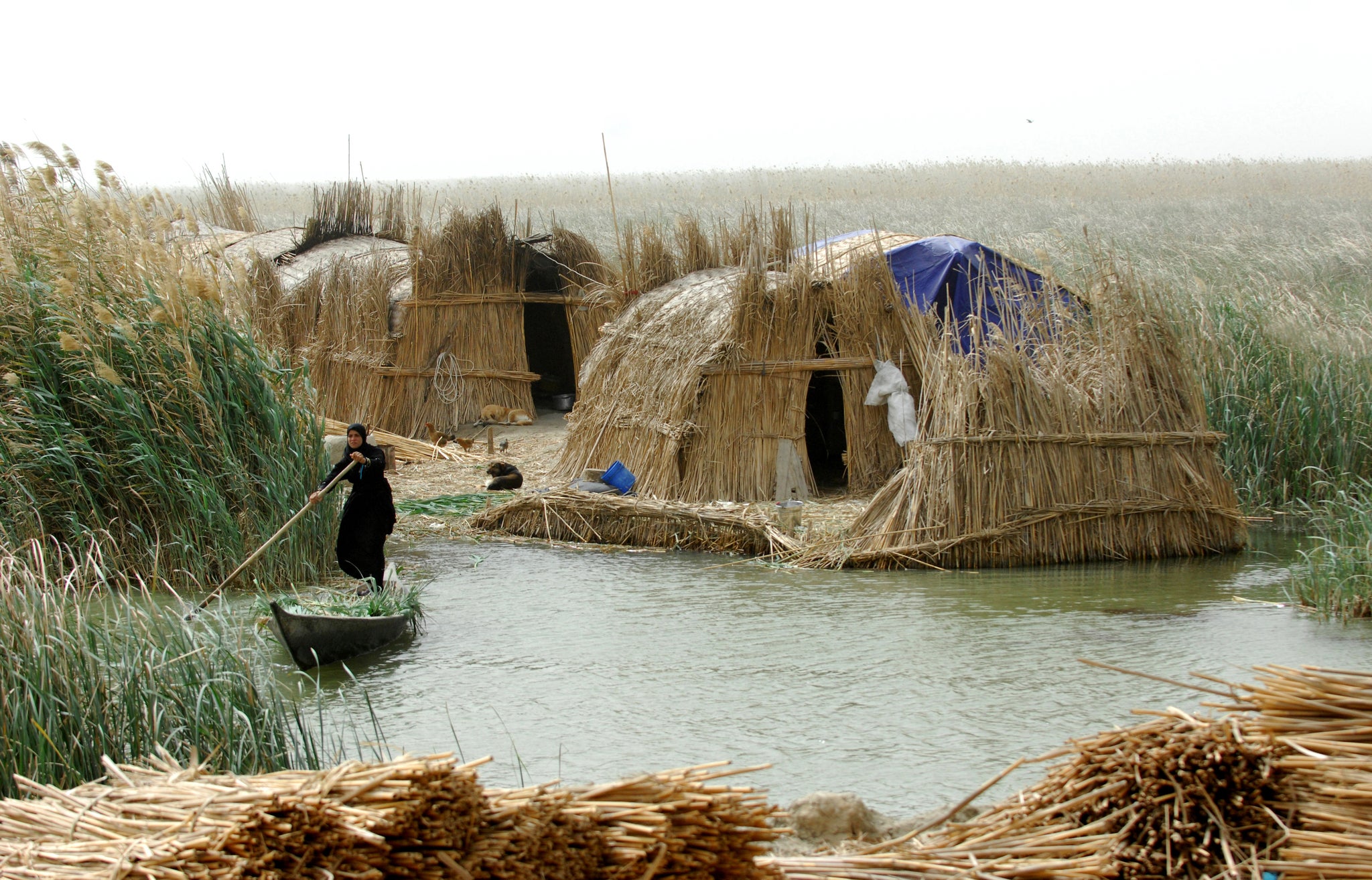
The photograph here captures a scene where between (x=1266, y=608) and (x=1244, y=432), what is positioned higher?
(x=1244, y=432)

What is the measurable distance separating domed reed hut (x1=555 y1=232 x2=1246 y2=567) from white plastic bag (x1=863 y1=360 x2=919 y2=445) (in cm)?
9

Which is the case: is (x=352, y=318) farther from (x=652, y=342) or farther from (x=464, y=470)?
(x=652, y=342)

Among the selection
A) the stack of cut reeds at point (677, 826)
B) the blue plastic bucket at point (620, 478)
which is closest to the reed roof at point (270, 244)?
the blue plastic bucket at point (620, 478)

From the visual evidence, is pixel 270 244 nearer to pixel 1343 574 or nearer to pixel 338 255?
pixel 338 255

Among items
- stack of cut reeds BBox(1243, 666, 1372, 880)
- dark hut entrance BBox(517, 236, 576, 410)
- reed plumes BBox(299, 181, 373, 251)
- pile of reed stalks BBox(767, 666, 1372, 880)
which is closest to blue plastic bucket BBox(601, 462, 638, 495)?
dark hut entrance BBox(517, 236, 576, 410)

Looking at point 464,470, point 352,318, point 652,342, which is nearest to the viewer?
point 652,342

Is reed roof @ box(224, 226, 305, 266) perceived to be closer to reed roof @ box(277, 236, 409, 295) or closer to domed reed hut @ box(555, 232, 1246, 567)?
reed roof @ box(277, 236, 409, 295)

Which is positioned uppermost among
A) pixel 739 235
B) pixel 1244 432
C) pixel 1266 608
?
pixel 739 235

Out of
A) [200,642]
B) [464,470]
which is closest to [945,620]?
[200,642]

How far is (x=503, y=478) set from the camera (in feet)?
40.4

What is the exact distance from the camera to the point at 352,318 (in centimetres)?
1666

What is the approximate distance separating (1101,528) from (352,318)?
10.9 m

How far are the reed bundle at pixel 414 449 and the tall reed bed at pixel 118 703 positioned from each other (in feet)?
31.8

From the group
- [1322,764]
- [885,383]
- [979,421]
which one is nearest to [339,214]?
[885,383]
